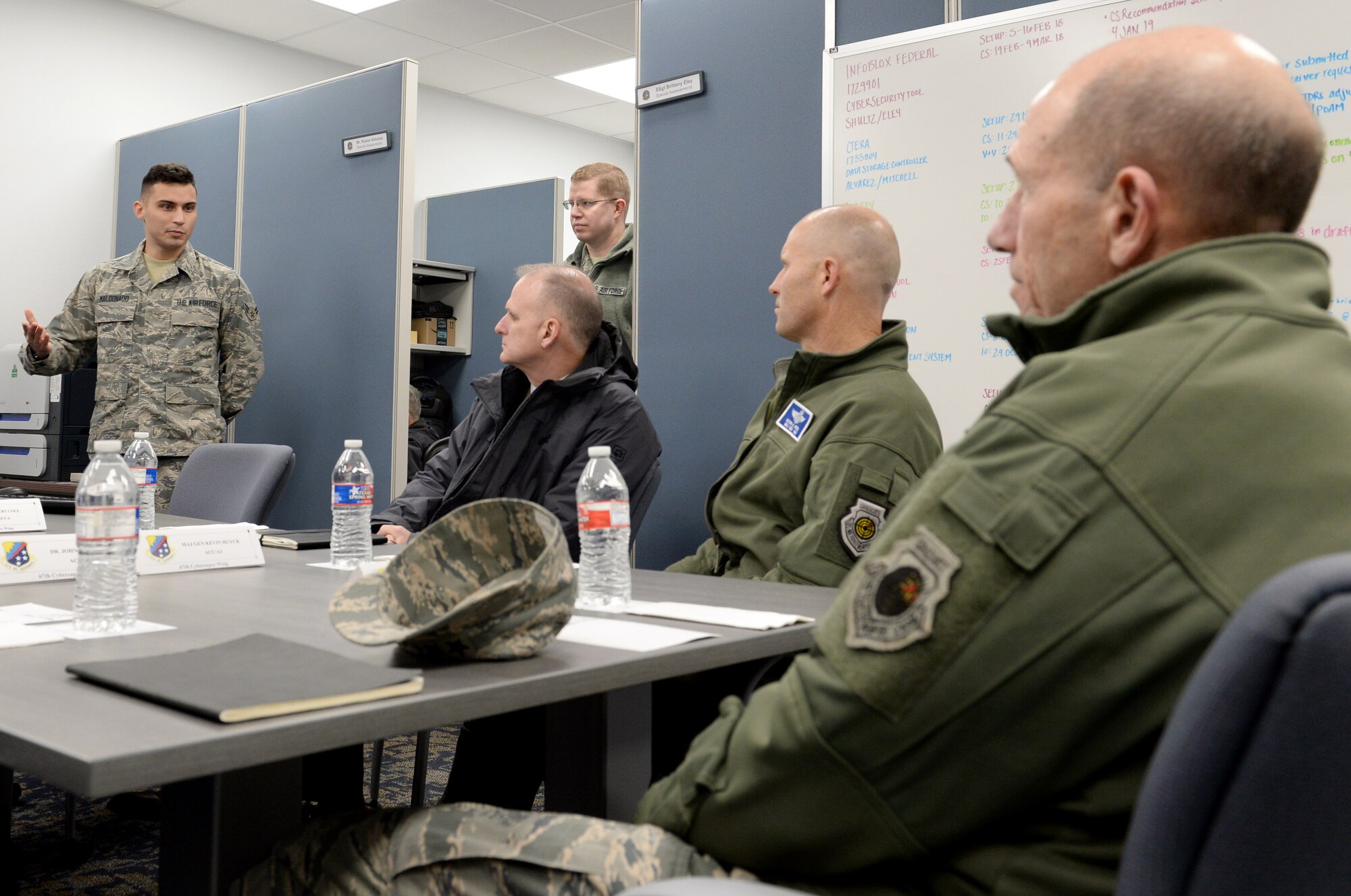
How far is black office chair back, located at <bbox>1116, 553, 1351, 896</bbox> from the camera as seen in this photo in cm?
46

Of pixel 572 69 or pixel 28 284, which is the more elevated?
pixel 572 69

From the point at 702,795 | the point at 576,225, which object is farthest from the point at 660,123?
the point at 702,795

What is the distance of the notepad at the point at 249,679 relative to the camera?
79 cm

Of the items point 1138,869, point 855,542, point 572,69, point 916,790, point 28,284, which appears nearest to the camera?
point 1138,869

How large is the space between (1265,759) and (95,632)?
1.08 meters

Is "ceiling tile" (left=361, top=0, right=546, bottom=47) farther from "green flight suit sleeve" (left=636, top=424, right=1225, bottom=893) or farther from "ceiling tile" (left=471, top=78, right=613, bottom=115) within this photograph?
"green flight suit sleeve" (left=636, top=424, right=1225, bottom=893)

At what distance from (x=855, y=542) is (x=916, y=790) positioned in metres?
1.06

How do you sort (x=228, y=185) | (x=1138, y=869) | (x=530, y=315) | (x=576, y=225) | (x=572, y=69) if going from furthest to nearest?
(x=572, y=69)
(x=228, y=185)
(x=576, y=225)
(x=530, y=315)
(x=1138, y=869)

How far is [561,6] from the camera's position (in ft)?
17.6

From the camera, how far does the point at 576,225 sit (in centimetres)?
389

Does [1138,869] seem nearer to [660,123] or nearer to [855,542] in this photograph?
[855,542]

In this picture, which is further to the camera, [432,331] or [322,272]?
[432,331]

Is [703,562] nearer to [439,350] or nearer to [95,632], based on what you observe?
[95,632]

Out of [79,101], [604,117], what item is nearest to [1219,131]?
[79,101]
